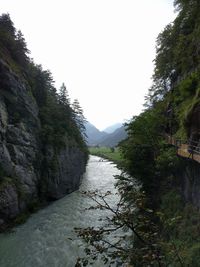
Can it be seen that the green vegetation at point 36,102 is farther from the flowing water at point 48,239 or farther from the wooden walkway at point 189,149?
the wooden walkway at point 189,149

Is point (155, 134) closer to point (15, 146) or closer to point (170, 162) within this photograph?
point (170, 162)

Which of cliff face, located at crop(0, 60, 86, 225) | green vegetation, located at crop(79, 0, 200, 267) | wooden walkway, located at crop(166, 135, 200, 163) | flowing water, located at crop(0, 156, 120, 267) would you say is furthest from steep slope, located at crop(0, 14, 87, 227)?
wooden walkway, located at crop(166, 135, 200, 163)

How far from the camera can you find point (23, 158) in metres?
28.7

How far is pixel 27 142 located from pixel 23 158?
245 cm

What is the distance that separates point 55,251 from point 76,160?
2614cm

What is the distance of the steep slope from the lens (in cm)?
2534

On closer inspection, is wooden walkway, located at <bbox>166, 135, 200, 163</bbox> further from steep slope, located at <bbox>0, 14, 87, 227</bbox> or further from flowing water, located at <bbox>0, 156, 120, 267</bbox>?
steep slope, located at <bbox>0, 14, 87, 227</bbox>

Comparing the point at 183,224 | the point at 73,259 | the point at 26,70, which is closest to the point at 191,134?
the point at 183,224

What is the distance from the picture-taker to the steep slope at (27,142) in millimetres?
25344

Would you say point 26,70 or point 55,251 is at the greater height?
point 26,70

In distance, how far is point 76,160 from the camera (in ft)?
144

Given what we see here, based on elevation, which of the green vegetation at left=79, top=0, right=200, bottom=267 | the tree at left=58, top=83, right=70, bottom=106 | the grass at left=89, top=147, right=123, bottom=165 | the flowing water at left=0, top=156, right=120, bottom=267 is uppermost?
the tree at left=58, top=83, right=70, bottom=106

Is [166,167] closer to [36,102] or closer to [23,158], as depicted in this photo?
[23,158]

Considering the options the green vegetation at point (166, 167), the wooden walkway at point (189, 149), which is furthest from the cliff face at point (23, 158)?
the wooden walkway at point (189, 149)
